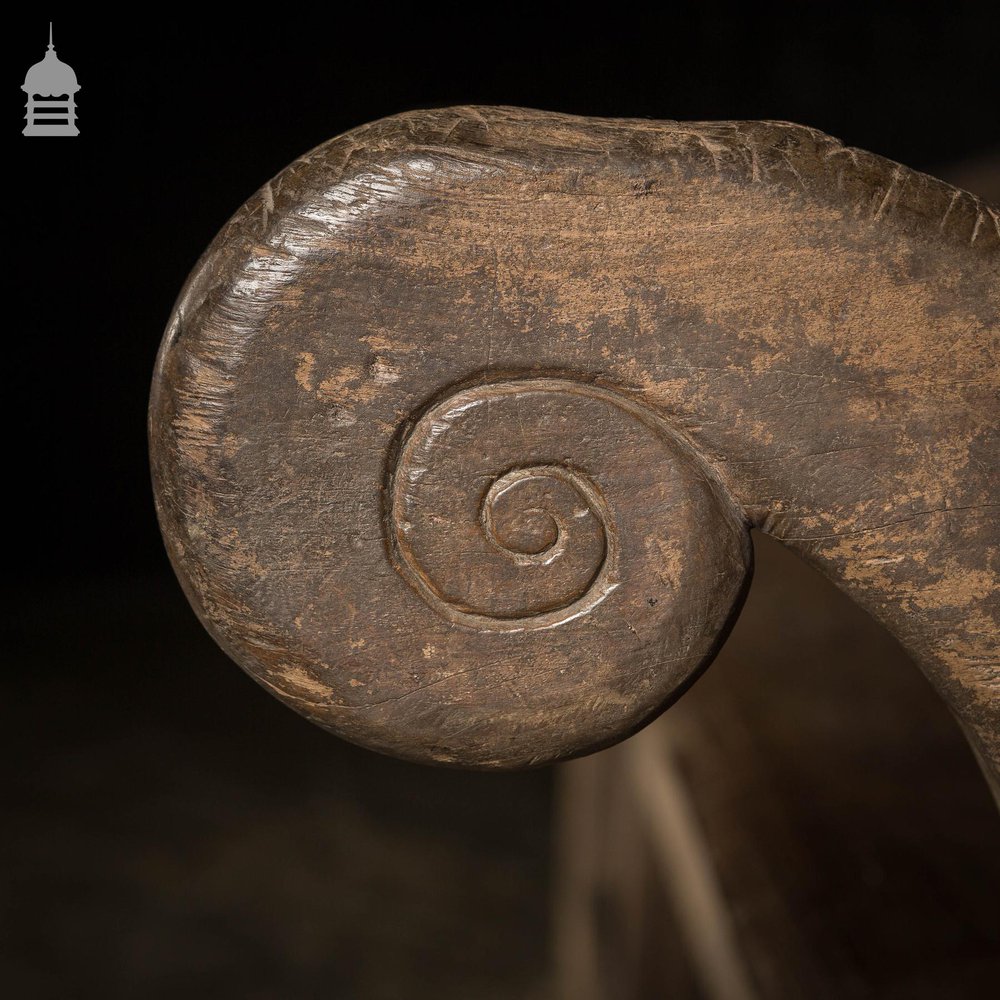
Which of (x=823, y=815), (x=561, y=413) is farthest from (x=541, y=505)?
(x=823, y=815)

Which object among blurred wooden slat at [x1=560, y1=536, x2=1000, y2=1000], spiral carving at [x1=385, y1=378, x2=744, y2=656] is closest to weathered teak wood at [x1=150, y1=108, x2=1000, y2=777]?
spiral carving at [x1=385, y1=378, x2=744, y2=656]

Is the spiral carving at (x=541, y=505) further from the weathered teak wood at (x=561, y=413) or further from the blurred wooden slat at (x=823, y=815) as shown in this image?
the blurred wooden slat at (x=823, y=815)

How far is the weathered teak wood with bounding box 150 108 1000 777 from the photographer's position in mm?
481

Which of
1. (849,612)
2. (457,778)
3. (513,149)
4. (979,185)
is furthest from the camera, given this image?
(457,778)

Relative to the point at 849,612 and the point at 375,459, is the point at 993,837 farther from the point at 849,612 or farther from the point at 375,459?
the point at 375,459

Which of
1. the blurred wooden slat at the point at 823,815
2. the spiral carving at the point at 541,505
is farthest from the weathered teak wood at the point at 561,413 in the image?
the blurred wooden slat at the point at 823,815

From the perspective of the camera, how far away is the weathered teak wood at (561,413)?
481 mm

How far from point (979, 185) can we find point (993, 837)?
0.65m

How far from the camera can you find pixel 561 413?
0.50 meters

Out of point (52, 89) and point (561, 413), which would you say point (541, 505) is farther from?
point (52, 89)

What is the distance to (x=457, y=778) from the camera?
7.39 ft

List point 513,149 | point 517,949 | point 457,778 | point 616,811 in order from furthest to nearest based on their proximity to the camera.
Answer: point 457,778
point 517,949
point 616,811
point 513,149

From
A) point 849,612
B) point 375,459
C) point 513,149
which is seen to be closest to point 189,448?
point 375,459

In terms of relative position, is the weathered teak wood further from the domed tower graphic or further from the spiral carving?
the domed tower graphic
